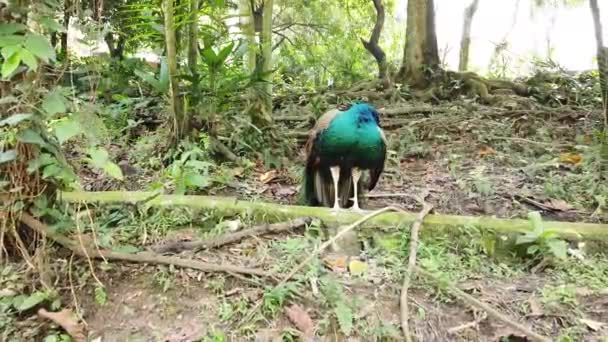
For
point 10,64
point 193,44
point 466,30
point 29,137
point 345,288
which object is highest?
point 466,30

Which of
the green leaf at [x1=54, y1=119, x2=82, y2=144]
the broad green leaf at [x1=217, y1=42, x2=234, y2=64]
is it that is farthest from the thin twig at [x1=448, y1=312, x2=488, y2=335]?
the broad green leaf at [x1=217, y1=42, x2=234, y2=64]

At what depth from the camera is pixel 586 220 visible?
12.8 feet

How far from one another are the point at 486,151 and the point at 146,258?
3.76m

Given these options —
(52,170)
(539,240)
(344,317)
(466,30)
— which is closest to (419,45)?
(466,30)

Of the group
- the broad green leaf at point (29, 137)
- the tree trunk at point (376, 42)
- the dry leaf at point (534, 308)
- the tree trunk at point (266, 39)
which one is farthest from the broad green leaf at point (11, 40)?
the tree trunk at point (376, 42)

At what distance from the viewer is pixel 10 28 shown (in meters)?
2.39

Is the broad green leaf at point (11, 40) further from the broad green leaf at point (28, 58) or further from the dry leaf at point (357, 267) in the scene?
the dry leaf at point (357, 267)

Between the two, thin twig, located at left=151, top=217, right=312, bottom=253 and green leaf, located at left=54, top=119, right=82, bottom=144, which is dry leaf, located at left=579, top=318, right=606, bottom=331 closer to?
thin twig, located at left=151, top=217, right=312, bottom=253

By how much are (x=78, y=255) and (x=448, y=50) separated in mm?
7539

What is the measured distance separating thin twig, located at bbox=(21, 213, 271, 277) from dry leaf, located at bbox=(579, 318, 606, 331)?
1.45 m

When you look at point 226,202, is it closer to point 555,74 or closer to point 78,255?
point 78,255

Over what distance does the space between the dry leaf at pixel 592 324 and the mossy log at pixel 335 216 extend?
1.92ft

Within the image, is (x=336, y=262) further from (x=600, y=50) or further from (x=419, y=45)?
(x=419, y=45)

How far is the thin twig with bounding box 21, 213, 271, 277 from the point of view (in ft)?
9.52
